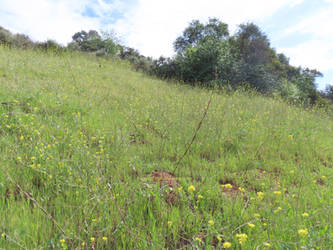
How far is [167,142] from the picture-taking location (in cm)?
365

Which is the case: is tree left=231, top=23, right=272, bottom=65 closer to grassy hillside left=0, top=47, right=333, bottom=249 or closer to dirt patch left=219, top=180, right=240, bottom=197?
grassy hillside left=0, top=47, right=333, bottom=249

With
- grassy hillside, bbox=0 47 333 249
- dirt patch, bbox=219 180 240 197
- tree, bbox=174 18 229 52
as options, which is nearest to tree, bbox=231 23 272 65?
tree, bbox=174 18 229 52

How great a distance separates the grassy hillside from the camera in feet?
5.08

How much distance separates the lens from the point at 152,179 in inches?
95.6

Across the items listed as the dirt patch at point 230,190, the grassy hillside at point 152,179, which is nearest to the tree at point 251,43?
the grassy hillside at point 152,179

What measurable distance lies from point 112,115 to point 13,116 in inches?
72.6

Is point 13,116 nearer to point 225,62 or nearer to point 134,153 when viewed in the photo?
point 134,153

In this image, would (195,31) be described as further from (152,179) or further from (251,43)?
(152,179)

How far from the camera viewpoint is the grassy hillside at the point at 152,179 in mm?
1549

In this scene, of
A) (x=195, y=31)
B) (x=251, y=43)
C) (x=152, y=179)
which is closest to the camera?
(x=152, y=179)

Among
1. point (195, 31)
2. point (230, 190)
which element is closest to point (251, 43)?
point (195, 31)

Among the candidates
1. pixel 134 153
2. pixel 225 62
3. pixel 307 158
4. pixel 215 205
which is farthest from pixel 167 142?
pixel 225 62

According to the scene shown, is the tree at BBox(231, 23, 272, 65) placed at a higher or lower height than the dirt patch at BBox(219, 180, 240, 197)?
higher

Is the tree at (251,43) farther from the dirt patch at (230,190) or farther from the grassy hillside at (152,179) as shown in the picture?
the dirt patch at (230,190)
